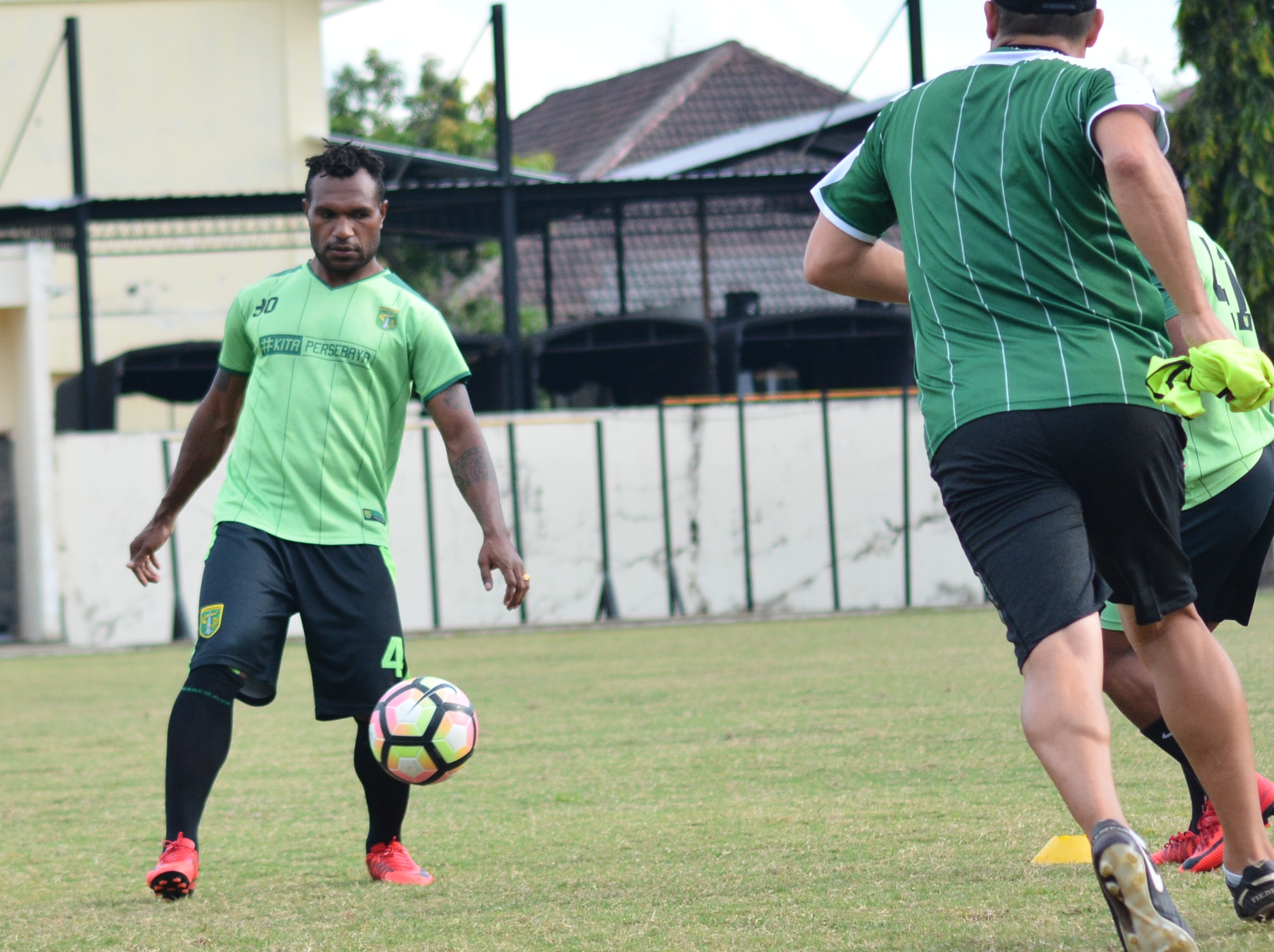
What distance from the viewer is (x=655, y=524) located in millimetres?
17312

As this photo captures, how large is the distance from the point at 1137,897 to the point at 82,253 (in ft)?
59.6

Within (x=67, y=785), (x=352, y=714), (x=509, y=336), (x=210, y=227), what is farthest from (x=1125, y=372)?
(x=210, y=227)

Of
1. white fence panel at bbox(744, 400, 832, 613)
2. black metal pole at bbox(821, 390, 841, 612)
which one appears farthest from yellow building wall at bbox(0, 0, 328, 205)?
black metal pole at bbox(821, 390, 841, 612)

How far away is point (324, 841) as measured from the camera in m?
5.27

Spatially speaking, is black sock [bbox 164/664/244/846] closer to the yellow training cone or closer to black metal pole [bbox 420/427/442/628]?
the yellow training cone

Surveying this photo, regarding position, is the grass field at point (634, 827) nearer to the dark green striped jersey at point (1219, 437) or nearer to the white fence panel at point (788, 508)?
the dark green striped jersey at point (1219, 437)

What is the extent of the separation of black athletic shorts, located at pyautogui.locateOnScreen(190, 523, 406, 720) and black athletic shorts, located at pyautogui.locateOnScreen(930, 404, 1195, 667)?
1.97 meters

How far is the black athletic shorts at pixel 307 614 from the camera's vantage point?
14.8 ft

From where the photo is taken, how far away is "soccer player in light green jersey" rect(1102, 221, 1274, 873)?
3949 mm

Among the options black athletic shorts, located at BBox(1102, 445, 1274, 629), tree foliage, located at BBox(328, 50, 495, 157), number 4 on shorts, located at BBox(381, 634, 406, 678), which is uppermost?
tree foliage, located at BBox(328, 50, 495, 157)

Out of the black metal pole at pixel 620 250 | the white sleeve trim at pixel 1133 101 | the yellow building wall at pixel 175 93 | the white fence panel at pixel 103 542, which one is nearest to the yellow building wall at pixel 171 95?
the yellow building wall at pixel 175 93

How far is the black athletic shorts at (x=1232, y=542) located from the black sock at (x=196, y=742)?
250cm

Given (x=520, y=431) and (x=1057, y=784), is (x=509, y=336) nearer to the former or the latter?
(x=520, y=431)

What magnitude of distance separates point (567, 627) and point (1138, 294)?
13.7 metres
